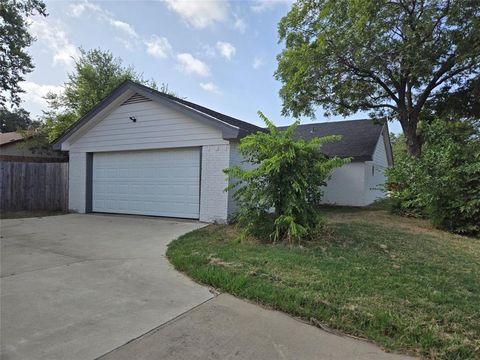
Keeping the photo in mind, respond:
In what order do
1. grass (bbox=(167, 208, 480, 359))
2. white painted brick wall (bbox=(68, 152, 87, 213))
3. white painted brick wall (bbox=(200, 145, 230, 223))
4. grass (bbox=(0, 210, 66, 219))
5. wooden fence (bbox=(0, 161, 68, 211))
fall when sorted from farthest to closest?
1. white painted brick wall (bbox=(68, 152, 87, 213))
2. wooden fence (bbox=(0, 161, 68, 211))
3. grass (bbox=(0, 210, 66, 219))
4. white painted brick wall (bbox=(200, 145, 230, 223))
5. grass (bbox=(167, 208, 480, 359))

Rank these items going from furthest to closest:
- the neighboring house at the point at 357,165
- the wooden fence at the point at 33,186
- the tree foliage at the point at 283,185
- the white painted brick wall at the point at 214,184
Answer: the neighboring house at the point at 357,165 → the wooden fence at the point at 33,186 → the white painted brick wall at the point at 214,184 → the tree foliage at the point at 283,185

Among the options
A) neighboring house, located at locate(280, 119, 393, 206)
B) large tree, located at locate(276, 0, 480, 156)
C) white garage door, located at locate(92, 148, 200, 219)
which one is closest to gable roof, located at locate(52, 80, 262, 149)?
white garage door, located at locate(92, 148, 200, 219)

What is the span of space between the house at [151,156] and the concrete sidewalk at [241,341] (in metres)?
5.45

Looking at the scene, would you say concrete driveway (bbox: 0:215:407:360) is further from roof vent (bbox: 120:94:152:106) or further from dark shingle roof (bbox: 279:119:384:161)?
dark shingle roof (bbox: 279:119:384:161)

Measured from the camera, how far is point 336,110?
15.2 meters

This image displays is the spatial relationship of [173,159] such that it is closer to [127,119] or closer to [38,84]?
[127,119]

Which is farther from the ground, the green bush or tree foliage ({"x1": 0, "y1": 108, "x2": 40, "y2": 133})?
tree foliage ({"x1": 0, "y1": 108, "x2": 40, "y2": 133})

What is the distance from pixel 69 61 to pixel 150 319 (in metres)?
20.5

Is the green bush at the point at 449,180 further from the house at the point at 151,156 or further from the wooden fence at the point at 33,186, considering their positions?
the wooden fence at the point at 33,186

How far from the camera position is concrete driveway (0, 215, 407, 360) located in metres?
2.44

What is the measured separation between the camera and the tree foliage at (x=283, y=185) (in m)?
5.86

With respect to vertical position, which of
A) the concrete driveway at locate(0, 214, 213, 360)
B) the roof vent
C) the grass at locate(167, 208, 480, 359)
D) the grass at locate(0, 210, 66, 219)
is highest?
the roof vent

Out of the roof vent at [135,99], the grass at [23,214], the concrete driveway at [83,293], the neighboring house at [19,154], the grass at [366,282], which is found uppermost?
the roof vent at [135,99]

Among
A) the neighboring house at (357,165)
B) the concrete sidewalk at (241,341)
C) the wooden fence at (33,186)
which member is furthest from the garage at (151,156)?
the neighboring house at (357,165)
